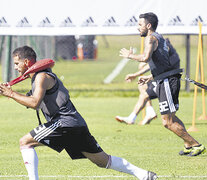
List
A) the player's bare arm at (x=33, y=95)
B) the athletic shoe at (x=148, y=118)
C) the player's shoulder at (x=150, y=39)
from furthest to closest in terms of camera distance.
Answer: the athletic shoe at (x=148, y=118) < the player's shoulder at (x=150, y=39) < the player's bare arm at (x=33, y=95)

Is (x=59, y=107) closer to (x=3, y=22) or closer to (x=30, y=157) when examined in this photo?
(x=30, y=157)

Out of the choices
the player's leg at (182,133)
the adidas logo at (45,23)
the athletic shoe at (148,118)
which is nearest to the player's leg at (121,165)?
the player's leg at (182,133)

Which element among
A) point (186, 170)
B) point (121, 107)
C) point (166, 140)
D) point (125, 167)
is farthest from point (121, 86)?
point (125, 167)

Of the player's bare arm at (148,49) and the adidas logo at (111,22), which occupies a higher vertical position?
the player's bare arm at (148,49)

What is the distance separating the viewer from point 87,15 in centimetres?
1616

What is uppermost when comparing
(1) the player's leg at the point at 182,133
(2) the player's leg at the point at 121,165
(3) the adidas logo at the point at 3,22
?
(3) the adidas logo at the point at 3,22

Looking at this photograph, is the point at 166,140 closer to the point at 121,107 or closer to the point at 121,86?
the point at 121,107

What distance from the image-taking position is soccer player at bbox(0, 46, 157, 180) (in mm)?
6516

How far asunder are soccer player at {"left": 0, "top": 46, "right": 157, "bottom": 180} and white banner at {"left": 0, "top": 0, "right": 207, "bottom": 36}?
9.35 m

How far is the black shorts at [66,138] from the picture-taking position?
21.6ft

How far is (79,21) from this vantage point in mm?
16156

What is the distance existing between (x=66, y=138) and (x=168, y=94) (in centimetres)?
289

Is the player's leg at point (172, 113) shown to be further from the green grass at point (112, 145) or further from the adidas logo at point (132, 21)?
the adidas logo at point (132, 21)

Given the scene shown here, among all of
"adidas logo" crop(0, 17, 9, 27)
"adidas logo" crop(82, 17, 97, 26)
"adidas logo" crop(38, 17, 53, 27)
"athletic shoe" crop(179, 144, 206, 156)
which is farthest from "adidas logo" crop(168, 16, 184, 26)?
"athletic shoe" crop(179, 144, 206, 156)
